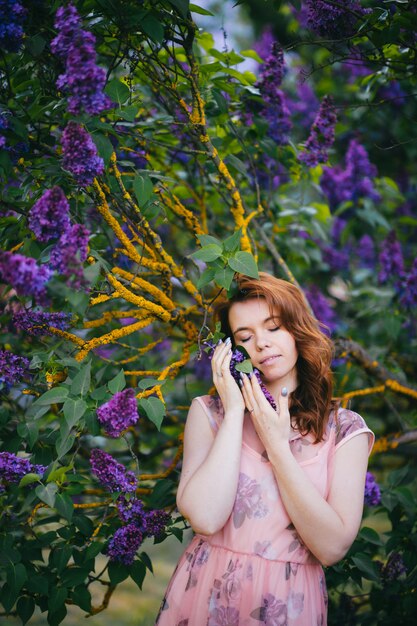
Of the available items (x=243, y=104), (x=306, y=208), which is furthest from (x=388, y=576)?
(x=243, y=104)

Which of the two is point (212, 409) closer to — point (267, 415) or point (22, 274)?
point (267, 415)

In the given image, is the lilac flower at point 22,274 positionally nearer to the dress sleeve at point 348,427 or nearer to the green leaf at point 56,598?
the dress sleeve at point 348,427

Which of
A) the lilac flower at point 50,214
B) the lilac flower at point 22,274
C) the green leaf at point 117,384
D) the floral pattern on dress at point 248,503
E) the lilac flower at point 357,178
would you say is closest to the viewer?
the lilac flower at point 22,274

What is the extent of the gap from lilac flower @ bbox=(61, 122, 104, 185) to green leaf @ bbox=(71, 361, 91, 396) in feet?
1.51

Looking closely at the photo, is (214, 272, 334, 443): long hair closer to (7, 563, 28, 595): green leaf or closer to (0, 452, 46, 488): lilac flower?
(0, 452, 46, 488): lilac flower

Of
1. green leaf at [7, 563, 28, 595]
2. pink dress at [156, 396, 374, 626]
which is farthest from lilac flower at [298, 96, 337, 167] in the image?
green leaf at [7, 563, 28, 595]

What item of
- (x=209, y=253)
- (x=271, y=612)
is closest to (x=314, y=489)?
(x=271, y=612)

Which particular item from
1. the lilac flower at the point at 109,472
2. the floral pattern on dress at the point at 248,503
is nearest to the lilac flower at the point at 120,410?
the lilac flower at the point at 109,472

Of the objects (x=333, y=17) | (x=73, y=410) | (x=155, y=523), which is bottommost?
(x=155, y=523)

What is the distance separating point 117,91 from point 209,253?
0.50 m

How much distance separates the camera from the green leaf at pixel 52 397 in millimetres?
1461

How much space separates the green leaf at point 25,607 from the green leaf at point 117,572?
10.0 inches

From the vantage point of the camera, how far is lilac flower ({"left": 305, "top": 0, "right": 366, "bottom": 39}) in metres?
1.76

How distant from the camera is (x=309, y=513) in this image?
1491 millimetres
